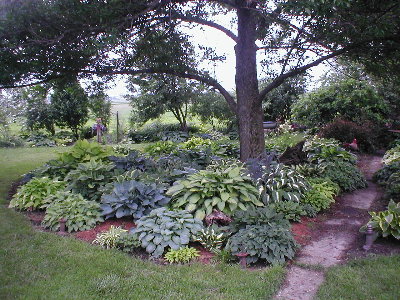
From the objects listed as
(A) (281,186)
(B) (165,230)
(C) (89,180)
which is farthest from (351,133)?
(B) (165,230)

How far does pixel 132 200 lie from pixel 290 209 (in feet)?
7.77

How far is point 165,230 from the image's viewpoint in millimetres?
4441

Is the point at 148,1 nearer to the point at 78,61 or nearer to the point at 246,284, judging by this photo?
the point at 78,61

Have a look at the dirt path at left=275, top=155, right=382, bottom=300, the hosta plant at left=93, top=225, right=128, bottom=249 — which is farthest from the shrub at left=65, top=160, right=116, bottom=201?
the dirt path at left=275, top=155, right=382, bottom=300

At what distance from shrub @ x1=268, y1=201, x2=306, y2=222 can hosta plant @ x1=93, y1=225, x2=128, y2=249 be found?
2.26 m

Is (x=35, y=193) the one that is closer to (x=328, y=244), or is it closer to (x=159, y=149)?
(x=159, y=149)

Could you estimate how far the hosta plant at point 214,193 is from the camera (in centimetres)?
503

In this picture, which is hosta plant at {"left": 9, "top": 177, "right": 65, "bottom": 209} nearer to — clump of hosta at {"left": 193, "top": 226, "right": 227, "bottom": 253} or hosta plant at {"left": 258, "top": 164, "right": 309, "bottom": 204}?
clump of hosta at {"left": 193, "top": 226, "right": 227, "bottom": 253}

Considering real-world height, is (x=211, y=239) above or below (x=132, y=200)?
below

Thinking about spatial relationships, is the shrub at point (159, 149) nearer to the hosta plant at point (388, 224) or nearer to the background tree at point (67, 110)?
the hosta plant at point (388, 224)

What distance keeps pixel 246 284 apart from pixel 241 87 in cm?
451

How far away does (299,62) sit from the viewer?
6.55 meters

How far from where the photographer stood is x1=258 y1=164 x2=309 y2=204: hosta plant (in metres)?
5.70

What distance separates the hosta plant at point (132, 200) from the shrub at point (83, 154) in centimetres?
187
